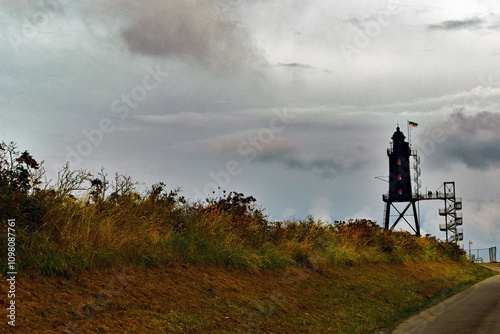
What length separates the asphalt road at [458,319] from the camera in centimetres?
1016

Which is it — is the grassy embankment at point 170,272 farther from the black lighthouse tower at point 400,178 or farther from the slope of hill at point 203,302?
the black lighthouse tower at point 400,178

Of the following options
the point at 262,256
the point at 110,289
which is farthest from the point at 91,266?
the point at 262,256

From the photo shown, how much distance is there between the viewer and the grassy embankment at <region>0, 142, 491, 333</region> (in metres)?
7.60

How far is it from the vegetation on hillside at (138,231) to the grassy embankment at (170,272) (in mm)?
26

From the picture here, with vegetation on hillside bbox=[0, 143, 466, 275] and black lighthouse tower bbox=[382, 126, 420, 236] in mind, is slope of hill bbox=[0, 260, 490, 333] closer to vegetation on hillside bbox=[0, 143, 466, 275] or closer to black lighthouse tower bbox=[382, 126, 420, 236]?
vegetation on hillside bbox=[0, 143, 466, 275]

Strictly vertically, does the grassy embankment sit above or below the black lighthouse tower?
below

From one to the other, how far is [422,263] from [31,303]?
22984 mm

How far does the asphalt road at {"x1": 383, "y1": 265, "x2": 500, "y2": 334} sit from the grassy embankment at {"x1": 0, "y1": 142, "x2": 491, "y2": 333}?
0.64 metres

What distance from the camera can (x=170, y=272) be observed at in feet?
32.6

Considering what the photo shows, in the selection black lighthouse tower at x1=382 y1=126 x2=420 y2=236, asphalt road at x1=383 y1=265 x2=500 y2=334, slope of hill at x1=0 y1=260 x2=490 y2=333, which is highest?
black lighthouse tower at x1=382 y1=126 x2=420 y2=236

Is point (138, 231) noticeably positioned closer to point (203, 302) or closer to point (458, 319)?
point (203, 302)

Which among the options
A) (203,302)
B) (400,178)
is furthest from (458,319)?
(400,178)

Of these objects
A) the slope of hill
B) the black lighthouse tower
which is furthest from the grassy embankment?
the black lighthouse tower

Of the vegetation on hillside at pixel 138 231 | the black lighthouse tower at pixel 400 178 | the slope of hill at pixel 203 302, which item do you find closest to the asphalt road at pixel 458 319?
the slope of hill at pixel 203 302
